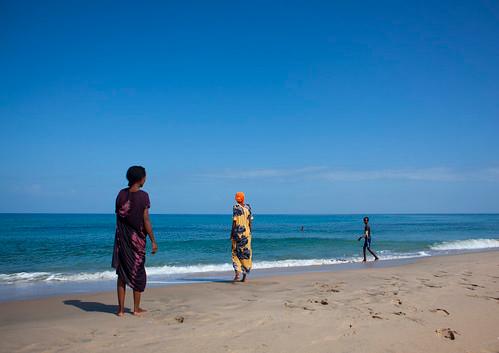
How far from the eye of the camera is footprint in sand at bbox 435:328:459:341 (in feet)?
12.7

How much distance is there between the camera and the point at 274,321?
455 cm

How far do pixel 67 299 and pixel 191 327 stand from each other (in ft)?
12.7

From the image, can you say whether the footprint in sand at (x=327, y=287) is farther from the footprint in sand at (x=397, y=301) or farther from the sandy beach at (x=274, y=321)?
the footprint in sand at (x=397, y=301)

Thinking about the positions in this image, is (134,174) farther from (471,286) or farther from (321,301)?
(471,286)

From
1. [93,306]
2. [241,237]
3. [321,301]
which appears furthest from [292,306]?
A: [93,306]

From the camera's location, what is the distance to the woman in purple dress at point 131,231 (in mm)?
4906

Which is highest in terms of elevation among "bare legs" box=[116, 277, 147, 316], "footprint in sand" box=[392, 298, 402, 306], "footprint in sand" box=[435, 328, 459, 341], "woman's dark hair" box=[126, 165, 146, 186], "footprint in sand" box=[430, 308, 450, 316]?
"woman's dark hair" box=[126, 165, 146, 186]

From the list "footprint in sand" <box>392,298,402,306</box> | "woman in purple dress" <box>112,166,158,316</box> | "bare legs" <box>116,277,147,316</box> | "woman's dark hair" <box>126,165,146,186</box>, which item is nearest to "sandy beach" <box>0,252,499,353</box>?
"footprint in sand" <box>392,298,402,306</box>

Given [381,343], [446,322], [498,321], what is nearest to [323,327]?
[381,343]

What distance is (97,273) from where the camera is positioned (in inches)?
464

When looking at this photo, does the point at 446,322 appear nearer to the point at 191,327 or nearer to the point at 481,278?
the point at 191,327

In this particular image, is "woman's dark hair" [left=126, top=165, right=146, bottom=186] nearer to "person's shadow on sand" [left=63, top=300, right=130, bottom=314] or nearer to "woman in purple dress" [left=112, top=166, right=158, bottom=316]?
"woman in purple dress" [left=112, top=166, right=158, bottom=316]

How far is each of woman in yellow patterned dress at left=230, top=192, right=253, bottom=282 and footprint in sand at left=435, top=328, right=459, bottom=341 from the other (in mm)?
4680

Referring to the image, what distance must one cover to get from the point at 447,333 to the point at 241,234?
15.9ft
